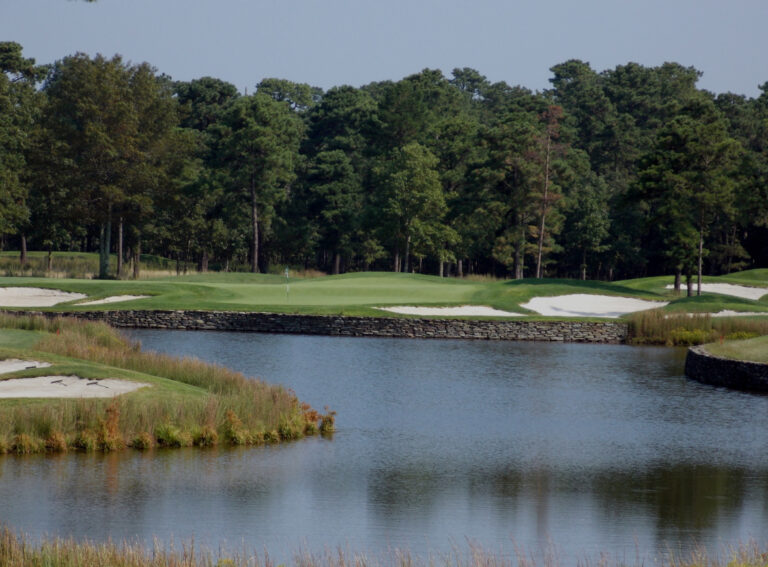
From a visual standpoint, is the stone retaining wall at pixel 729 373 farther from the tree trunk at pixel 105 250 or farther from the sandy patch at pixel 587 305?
the tree trunk at pixel 105 250

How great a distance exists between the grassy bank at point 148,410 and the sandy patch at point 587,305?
2533cm

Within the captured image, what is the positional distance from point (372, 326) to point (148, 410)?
79.1ft

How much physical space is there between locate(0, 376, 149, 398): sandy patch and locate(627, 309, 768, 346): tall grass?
25.8 meters

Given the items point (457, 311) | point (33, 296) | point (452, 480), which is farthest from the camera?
point (33, 296)

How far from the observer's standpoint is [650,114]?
103 metres

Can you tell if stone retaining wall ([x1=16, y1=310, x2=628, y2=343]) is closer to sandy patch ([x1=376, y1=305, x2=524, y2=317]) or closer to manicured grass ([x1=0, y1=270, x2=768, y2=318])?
manicured grass ([x1=0, y1=270, x2=768, y2=318])

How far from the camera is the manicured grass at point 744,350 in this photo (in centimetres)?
3028

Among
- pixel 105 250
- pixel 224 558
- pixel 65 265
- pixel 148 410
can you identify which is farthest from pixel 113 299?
pixel 224 558

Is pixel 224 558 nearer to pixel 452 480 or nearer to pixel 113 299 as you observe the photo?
pixel 452 480

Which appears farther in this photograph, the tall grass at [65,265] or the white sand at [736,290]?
the tall grass at [65,265]

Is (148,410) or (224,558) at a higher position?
(148,410)

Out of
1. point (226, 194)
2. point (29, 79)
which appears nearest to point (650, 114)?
point (226, 194)

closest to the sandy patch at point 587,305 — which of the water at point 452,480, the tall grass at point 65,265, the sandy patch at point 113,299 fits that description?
the sandy patch at point 113,299

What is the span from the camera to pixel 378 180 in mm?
78250
